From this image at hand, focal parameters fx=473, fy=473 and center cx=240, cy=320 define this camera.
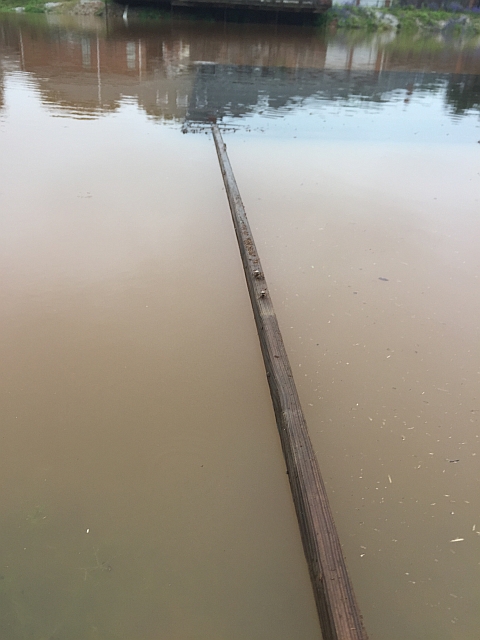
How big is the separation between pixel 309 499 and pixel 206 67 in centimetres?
972

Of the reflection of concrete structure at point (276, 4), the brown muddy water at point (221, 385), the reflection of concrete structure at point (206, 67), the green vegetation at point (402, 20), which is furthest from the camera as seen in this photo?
the green vegetation at point (402, 20)

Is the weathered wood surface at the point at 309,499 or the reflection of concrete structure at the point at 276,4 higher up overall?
the reflection of concrete structure at the point at 276,4

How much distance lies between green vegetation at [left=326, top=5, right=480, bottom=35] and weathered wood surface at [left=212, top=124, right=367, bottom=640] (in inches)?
722

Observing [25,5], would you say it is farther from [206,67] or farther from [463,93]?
[463,93]

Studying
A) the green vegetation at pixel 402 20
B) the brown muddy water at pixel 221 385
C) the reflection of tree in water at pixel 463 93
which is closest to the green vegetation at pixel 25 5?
the green vegetation at pixel 402 20

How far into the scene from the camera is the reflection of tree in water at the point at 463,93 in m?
7.62

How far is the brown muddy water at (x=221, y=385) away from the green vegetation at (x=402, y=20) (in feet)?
49.2

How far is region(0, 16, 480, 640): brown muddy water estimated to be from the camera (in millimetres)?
1540

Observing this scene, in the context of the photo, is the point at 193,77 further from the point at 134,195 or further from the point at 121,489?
the point at 121,489

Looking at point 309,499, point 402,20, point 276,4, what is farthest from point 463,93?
point 402,20

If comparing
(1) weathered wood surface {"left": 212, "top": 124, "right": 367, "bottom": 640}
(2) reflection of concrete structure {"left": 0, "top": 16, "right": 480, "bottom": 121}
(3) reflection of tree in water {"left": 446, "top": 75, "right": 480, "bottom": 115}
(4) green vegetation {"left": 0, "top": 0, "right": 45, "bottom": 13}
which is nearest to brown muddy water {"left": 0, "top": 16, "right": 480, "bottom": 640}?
(1) weathered wood surface {"left": 212, "top": 124, "right": 367, "bottom": 640}

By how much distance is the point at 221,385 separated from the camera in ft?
7.41

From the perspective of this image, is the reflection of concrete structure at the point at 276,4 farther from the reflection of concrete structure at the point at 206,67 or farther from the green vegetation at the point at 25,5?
the green vegetation at the point at 25,5

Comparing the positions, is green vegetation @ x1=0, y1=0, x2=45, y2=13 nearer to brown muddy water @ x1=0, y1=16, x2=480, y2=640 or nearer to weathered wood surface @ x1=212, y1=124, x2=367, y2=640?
brown muddy water @ x1=0, y1=16, x2=480, y2=640
